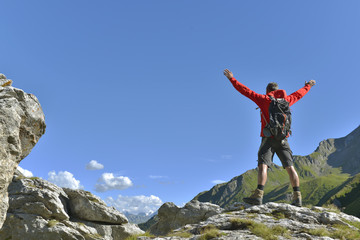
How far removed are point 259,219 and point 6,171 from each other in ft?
29.5

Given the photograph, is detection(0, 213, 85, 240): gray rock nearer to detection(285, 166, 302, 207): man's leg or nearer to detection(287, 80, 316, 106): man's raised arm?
detection(285, 166, 302, 207): man's leg

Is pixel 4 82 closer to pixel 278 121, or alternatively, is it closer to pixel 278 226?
pixel 278 121

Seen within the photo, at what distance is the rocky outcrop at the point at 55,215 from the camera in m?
20.1

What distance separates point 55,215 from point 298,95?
814 inches

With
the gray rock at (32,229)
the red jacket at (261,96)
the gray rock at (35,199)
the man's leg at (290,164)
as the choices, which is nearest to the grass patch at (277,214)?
the man's leg at (290,164)

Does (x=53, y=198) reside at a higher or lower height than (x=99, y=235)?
higher

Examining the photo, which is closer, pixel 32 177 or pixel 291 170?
pixel 291 170

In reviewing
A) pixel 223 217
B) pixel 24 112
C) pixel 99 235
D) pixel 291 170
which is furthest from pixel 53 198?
pixel 291 170

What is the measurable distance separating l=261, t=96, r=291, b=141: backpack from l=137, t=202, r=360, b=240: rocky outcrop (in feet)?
8.56

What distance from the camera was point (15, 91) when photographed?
37.8ft

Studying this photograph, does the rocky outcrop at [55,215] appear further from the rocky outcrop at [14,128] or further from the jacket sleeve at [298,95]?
the jacket sleeve at [298,95]

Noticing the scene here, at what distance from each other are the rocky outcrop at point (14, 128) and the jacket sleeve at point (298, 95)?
1071 cm

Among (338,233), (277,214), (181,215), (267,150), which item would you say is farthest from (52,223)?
(338,233)

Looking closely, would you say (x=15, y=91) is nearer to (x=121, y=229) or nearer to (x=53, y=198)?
(x=53, y=198)
